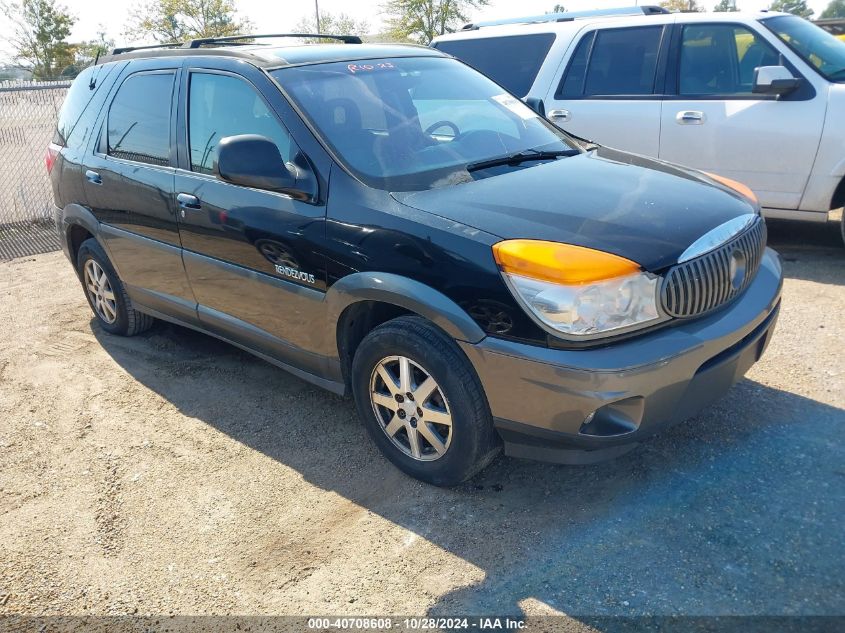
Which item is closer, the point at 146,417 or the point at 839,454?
the point at 839,454

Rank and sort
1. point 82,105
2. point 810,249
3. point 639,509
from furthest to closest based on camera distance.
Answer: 1. point 810,249
2. point 82,105
3. point 639,509

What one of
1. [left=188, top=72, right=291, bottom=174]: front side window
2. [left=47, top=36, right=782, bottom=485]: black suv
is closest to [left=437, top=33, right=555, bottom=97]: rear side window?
[left=47, top=36, right=782, bottom=485]: black suv

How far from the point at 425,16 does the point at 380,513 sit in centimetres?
3638

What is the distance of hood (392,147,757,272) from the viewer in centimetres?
279

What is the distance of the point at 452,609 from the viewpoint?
259cm

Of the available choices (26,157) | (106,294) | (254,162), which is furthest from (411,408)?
(26,157)

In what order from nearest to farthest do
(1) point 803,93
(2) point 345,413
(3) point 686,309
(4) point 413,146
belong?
1. (3) point 686,309
2. (4) point 413,146
3. (2) point 345,413
4. (1) point 803,93

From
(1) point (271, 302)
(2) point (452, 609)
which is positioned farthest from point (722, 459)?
(1) point (271, 302)

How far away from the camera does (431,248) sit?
291 centimetres

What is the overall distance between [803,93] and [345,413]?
434 centimetres

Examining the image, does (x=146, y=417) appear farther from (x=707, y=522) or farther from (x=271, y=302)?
(x=707, y=522)

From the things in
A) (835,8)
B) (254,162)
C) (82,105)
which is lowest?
(254,162)

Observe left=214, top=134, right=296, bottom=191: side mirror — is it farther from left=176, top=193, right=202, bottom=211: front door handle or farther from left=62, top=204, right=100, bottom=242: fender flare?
left=62, top=204, right=100, bottom=242: fender flare

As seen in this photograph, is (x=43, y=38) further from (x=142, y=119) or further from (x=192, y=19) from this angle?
(x=142, y=119)
